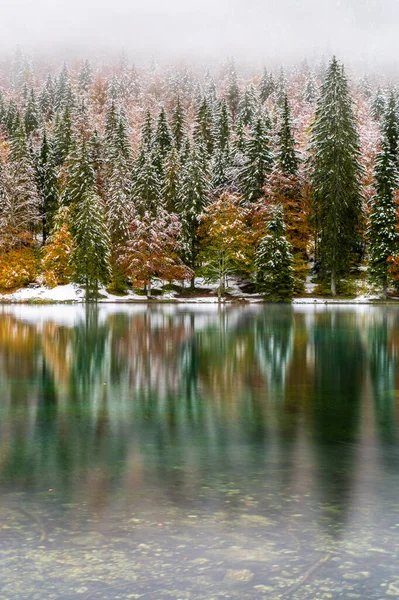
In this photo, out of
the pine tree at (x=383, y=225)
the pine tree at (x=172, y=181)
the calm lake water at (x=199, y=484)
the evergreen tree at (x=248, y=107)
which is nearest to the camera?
the calm lake water at (x=199, y=484)

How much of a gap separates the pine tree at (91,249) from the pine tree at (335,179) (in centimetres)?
2210

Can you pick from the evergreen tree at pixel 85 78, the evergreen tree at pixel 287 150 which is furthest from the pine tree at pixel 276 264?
the evergreen tree at pixel 85 78

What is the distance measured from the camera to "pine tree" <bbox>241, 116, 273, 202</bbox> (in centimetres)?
7050

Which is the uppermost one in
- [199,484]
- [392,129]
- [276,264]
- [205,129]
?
[205,129]

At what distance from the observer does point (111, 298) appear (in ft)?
224

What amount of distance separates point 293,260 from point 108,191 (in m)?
24.5

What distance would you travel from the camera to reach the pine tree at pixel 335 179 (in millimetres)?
61562

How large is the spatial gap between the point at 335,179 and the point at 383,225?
6967mm

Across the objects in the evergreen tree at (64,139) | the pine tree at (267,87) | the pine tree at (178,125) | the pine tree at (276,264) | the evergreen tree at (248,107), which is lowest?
the pine tree at (276,264)

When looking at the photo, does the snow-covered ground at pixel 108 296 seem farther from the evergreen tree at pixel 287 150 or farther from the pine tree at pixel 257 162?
the evergreen tree at pixel 287 150

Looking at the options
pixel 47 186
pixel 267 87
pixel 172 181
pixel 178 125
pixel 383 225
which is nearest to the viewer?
pixel 383 225

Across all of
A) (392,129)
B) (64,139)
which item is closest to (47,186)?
(64,139)

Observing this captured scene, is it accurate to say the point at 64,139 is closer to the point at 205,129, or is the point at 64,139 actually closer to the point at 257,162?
the point at 205,129

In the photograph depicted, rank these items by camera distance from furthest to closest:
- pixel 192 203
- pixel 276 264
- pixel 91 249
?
pixel 192 203, pixel 91 249, pixel 276 264
